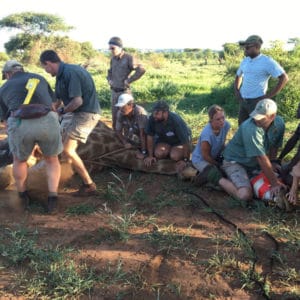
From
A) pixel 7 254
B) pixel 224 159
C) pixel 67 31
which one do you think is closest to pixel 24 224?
pixel 7 254

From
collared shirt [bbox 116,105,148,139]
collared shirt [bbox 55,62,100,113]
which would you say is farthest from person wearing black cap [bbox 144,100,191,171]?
collared shirt [bbox 55,62,100,113]

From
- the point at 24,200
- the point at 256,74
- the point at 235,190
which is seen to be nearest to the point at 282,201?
the point at 235,190

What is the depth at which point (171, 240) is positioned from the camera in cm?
355

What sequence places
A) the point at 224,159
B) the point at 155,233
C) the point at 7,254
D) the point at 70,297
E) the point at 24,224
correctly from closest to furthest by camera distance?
the point at 70,297, the point at 7,254, the point at 155,233, the point at 24,224, the point at 224,159

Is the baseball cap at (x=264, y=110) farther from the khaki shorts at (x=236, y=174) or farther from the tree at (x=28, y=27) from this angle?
the tree at (x=28, y=27)

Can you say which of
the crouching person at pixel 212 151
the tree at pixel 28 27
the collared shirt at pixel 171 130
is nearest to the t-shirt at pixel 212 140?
the crouching person at pixel 212 151

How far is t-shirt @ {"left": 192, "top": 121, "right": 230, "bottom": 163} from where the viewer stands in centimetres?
467

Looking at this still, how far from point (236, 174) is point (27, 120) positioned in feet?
7.34

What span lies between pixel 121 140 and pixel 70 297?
2.87 meters

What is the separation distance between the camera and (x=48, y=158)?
4223mm

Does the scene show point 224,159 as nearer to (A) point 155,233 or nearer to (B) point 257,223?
(B) point 257,223

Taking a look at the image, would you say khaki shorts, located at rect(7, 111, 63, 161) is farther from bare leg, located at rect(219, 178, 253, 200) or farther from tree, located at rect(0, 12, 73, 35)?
tree, located at rect(0, 12, 73, 35)

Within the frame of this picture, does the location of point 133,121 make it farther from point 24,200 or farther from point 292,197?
point 292,197

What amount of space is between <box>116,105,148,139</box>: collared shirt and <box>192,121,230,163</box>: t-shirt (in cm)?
86
